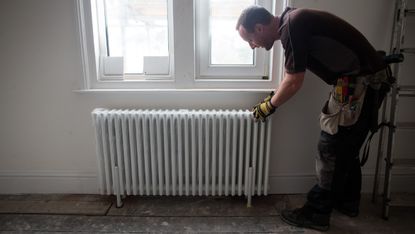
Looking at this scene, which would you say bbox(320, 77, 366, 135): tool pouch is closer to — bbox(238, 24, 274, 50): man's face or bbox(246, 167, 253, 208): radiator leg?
bbox(238, 24, 274, 50): man's face

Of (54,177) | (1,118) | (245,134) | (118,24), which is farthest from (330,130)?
(1,118)

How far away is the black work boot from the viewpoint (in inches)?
68.4

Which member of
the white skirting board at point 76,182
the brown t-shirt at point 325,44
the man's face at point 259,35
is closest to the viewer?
the brown t-shirt at point 325,44

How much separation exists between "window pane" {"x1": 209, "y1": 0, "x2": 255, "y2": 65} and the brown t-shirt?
0.50 meters

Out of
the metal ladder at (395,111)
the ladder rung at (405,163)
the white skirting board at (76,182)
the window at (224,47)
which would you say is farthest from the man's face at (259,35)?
the ladder rung at (405,163)

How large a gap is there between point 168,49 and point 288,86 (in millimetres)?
943

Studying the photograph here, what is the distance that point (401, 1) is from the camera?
1.72 metres

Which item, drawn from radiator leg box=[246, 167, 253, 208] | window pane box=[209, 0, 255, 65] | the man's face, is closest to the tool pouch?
the man's face

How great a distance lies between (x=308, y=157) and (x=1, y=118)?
2.26 metres

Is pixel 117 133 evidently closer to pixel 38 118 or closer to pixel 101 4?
pixel 38 118

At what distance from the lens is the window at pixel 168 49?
6.29 ft

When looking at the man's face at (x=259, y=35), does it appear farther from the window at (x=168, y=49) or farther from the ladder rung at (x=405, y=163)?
the ladder rung at (x=405, y=163)

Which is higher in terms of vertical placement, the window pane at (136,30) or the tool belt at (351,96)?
the window pane at (136,30)

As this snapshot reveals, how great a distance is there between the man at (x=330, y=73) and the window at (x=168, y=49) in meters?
0.38
